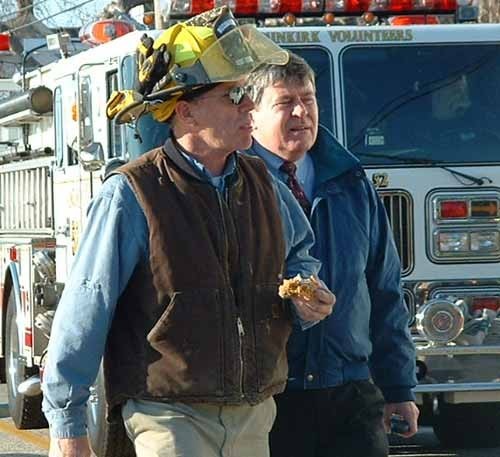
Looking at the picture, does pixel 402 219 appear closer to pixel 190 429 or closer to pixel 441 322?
pixel 441 322

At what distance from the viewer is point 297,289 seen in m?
4.11

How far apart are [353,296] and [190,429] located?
0.99 metres

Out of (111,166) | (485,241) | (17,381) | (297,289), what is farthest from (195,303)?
(17,381)

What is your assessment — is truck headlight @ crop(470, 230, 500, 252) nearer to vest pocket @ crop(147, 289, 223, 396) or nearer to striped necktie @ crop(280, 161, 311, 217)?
striped necktie @ crop(280, 161, 311, 217)

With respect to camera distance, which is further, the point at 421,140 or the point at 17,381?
the point at 17,381

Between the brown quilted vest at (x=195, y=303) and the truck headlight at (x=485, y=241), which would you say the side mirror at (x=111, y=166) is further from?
the truck headlight at (x=485, y=241)

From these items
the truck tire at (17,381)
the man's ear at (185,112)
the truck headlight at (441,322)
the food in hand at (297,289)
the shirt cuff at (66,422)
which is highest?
the man's ear at (185,112)

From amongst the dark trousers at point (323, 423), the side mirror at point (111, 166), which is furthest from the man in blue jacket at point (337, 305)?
the side mirror at point (111, 166)

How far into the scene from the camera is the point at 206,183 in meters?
4.15

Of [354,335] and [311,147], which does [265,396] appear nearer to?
[354,335]

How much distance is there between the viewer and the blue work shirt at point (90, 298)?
3.94 m

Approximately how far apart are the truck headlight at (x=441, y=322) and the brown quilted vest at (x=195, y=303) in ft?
14.2

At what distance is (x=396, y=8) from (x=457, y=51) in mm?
816

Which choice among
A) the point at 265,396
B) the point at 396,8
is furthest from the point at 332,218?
the point at 396,8
